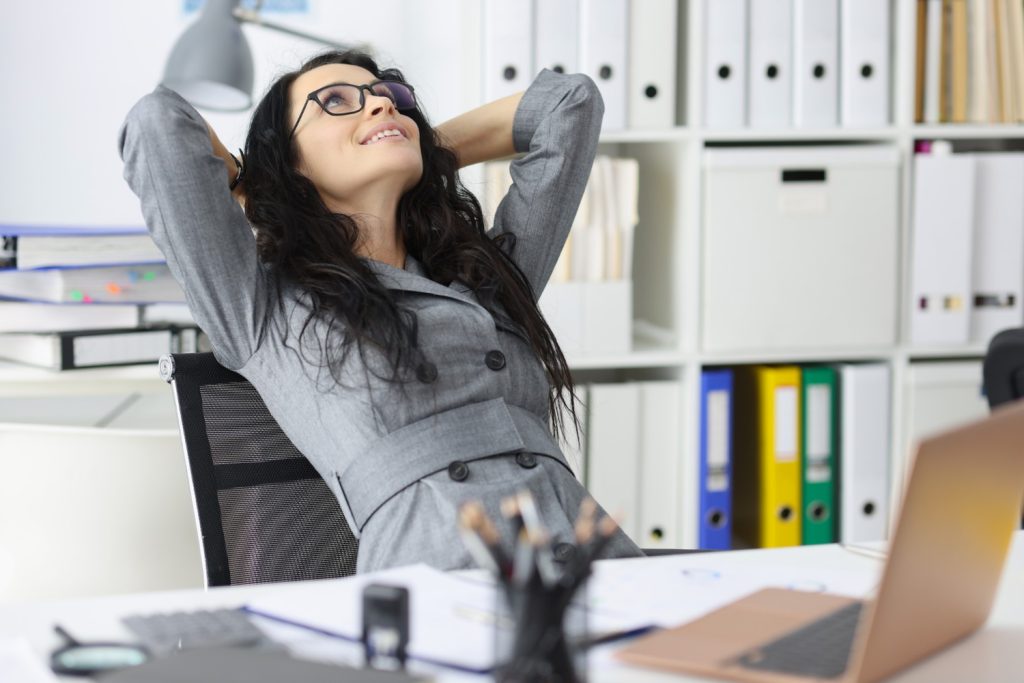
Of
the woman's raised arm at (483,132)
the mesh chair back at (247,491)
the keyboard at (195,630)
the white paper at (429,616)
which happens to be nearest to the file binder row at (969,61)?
the woman's raised arm at (483,132)

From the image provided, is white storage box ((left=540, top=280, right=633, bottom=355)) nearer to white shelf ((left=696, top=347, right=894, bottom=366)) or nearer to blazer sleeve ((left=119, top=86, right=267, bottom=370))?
white shelf ((left=696, top=347, right=894, bottom=366))

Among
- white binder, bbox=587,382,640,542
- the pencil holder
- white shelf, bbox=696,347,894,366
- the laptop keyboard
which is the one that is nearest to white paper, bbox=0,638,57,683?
the pencil holder

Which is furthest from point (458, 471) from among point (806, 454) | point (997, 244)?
point (997, 244)

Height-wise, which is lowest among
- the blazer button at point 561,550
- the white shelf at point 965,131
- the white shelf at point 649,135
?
the blazer button at point 561,550

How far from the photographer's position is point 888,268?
2.53 meters

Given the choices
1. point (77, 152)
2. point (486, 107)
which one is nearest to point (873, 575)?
point (486, 107)

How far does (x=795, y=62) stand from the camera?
8.09ft

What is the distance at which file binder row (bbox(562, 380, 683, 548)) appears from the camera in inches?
98.0

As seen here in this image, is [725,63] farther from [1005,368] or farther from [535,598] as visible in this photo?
[535,598]

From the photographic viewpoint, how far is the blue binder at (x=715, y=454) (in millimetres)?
2510

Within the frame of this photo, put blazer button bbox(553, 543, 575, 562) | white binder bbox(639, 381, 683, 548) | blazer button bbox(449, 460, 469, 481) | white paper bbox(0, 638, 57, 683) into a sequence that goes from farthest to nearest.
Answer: white binder bbox(639, 381, 683, 548), blazer button bbox(449, 460, 469, 481), blazer button bbox(553, 543, 575, 562), white paper bbox(0, 638, 57, 683)

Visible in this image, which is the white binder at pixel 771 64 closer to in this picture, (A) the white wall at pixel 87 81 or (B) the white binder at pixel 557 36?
(B) the white binder at pixel 557 36

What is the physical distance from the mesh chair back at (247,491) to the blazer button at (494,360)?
0.81 ft

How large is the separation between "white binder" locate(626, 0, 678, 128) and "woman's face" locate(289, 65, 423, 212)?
0.86 metres
